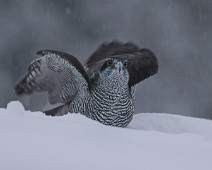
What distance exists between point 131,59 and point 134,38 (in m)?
15.2

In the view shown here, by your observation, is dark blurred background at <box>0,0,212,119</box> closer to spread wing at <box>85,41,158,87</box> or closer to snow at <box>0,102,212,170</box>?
spread wing at <box>85,41,158,87</box>

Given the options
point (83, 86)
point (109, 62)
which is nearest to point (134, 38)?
point (83, 86)

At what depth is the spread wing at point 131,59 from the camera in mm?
7199

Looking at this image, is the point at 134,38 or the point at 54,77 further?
the point at 134,38

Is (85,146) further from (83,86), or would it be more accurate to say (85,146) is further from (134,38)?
A: (134,38)

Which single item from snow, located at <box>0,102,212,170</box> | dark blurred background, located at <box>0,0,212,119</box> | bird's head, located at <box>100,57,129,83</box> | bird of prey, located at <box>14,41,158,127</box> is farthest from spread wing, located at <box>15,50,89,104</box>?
dark blurred background, located at <box>0,0,212,119</box>

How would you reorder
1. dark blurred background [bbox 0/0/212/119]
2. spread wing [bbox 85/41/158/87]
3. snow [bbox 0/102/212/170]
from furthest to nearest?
dark blurred background [bbox 0/0/212/119]
spread wing [bbox 85/41/158/87]
snow [bbox 0/102/212/170]

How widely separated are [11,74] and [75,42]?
2.52 meters

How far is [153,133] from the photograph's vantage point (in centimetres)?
450

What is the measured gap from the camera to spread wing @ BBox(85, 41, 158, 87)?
720 cm

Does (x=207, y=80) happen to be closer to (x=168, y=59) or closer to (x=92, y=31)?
(x=168, y=59)

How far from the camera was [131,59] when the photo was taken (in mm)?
7328

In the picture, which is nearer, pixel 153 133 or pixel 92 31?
pixel 153 133

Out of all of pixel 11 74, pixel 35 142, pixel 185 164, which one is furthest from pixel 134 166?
pixel 11 74
